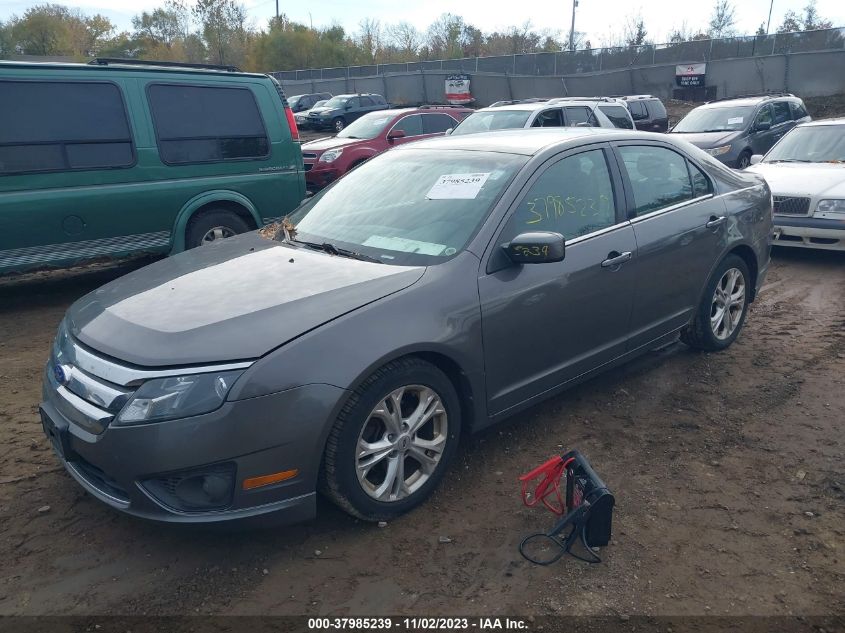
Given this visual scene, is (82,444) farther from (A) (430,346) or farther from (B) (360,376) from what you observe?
(A) (430,346)

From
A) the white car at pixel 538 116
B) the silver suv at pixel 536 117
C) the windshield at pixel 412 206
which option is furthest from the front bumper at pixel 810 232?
the windshield at pixel 412 206

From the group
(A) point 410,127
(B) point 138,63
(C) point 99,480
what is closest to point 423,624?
(C) point 99,480

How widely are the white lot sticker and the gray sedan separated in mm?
12

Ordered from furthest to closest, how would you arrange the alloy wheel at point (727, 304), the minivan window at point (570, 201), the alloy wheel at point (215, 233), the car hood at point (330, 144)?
the car hood at point (330, 144), the alloy wheel at point (215, 233), the alloy wheel at point (727, 304), the minivan window at point (570, 201)

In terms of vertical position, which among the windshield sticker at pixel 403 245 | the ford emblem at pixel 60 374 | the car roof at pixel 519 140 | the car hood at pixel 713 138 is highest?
the car roof at pixel 519 140

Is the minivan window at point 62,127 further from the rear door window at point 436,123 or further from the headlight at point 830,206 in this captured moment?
the rear door window at point 436,123

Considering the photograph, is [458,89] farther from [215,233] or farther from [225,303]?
[225,303]

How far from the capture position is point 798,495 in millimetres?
3289

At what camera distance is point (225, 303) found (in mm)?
2977

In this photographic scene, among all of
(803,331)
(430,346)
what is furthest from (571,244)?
(803,331)

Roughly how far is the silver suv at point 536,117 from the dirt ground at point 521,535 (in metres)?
7.82

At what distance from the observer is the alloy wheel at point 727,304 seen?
4.94 meters

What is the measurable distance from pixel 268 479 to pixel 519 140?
2505 millimetres

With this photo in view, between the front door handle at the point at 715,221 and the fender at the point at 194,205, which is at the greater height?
the front door handle at the point at 715,221
